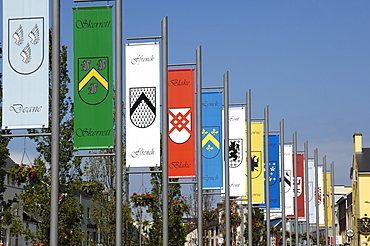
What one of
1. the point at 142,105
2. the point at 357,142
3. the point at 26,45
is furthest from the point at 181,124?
the point at 357,142

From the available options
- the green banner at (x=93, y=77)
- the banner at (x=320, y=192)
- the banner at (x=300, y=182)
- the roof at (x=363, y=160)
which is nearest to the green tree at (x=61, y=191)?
the green banner at (x=93, y=77)

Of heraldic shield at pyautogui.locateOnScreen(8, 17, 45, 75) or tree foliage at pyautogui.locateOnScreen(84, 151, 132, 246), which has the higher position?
heraldic shield at pyautogui.locateOnScreen(8, 17, 45, 75)

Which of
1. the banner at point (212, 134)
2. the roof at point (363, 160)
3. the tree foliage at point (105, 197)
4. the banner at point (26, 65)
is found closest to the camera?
the banner at point (26, 65)

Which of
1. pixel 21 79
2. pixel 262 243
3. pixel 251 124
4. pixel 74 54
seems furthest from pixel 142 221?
pixel 262 243

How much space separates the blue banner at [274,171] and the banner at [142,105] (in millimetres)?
20815

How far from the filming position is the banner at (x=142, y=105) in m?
21.3

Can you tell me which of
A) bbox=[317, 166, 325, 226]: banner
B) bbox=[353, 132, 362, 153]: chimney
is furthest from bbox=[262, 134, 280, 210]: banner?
bbox=[353, 132, 362, 153]: chimney

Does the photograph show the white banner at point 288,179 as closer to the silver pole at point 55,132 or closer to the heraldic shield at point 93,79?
the heraldic shield at point 93,79

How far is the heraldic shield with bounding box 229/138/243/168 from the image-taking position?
3384 centimetres

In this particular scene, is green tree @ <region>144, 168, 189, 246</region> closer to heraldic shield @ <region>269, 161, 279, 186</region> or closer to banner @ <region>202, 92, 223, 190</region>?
heraldic shield @ <region>269, 161, 279, 186</region>

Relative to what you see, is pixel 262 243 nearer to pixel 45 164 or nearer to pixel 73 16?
pixel 45 164

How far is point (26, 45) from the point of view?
15.7 m

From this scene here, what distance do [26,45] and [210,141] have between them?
1490 centimetres

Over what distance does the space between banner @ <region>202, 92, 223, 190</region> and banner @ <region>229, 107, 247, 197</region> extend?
3.76 metres
